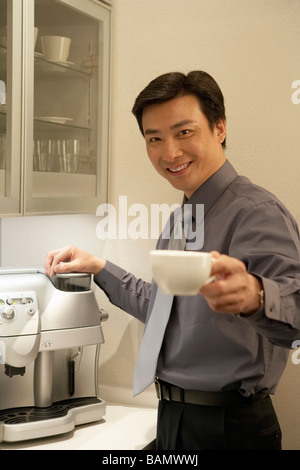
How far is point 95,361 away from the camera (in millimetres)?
1925

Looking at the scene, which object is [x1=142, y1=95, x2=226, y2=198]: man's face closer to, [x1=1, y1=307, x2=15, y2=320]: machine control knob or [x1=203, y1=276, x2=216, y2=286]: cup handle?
[x1=1, y1=307, x2=15, y2=320]: machine control knob

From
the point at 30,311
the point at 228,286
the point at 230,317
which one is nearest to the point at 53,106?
the point at 30,311

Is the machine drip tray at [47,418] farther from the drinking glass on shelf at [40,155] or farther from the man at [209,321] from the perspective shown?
the drinking glass on shelf at [40,155]

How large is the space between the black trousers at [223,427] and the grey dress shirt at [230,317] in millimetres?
58

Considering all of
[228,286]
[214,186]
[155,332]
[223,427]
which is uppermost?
[214,186]

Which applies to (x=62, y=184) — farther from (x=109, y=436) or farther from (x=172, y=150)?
(x=109, y=436)

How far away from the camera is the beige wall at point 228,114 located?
1.93m

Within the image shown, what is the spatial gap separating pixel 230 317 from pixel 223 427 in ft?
0.89

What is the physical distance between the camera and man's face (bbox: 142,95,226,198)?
5.03 feet

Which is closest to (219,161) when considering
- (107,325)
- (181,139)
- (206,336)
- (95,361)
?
(181,139)

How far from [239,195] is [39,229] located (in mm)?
967

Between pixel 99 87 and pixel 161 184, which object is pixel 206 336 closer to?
pixel 161 184

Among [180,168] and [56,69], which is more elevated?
[56,69]

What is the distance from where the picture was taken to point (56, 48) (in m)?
1.84
